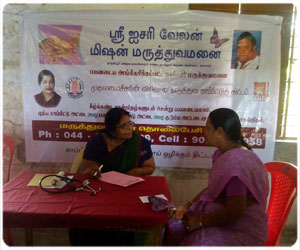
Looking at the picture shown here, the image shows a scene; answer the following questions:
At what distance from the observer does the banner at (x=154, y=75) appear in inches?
92.4

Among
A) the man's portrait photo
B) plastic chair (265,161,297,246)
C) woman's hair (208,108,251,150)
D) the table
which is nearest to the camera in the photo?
the table

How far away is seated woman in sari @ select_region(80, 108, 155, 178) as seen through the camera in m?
2.15

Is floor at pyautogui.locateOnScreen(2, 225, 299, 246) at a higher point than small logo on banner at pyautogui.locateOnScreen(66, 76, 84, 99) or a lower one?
lower

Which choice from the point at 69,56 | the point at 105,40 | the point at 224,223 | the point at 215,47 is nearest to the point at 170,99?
the point at 215,47

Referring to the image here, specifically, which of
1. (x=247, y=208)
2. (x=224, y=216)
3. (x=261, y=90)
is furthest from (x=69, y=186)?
(x=261, y=90)

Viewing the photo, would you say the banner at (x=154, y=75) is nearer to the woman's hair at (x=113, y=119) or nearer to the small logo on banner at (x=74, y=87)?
the small logo on banner at (x=74, y=87)

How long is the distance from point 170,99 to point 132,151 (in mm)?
596

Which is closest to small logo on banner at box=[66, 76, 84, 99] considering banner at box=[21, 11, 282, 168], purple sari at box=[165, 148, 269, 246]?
banner at box=[21, 11, 282, 168]

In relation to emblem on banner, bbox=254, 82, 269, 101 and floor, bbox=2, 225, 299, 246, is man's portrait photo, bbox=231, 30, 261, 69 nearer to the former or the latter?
emblem on banner, bbox=254, 82, 269, 101

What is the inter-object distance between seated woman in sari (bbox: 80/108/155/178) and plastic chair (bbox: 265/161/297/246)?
89 centimetres

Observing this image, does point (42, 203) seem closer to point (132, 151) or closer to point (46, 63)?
point (132, 151)

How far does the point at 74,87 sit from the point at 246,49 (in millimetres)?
1504

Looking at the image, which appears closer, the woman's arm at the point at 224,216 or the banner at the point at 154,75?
the woman's arm at the point at 224,216

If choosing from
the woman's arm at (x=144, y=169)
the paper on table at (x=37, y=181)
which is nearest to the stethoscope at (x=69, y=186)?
the paper on table at (x=37, y=181)
